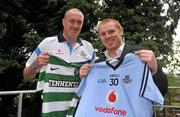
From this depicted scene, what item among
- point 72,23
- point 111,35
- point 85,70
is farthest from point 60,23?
point 111,35

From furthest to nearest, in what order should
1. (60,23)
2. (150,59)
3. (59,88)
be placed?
(60,23), (59,88), (150,59)

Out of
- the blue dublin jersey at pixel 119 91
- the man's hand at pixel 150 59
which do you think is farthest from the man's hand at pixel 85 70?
the man's hand at pixel 150 59

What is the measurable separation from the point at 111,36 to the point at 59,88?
673 mm

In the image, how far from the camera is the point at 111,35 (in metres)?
2.98

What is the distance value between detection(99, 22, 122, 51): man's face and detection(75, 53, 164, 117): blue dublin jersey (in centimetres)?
12

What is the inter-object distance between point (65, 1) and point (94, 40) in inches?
46.6

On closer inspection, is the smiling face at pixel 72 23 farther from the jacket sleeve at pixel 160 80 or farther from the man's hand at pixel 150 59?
the jacket sleeve at pixel 160 80

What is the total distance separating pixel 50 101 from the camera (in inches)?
131

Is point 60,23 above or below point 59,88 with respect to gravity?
above

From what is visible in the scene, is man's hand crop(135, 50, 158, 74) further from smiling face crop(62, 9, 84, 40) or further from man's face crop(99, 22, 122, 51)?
smiling face crop(62, 9, 84, 40)

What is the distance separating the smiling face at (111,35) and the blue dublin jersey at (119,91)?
4.7 inches

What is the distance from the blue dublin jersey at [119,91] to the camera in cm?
284

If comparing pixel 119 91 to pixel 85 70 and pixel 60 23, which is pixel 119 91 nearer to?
pixel 85 70

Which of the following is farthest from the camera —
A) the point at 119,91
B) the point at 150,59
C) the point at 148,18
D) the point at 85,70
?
the point at 148,18
